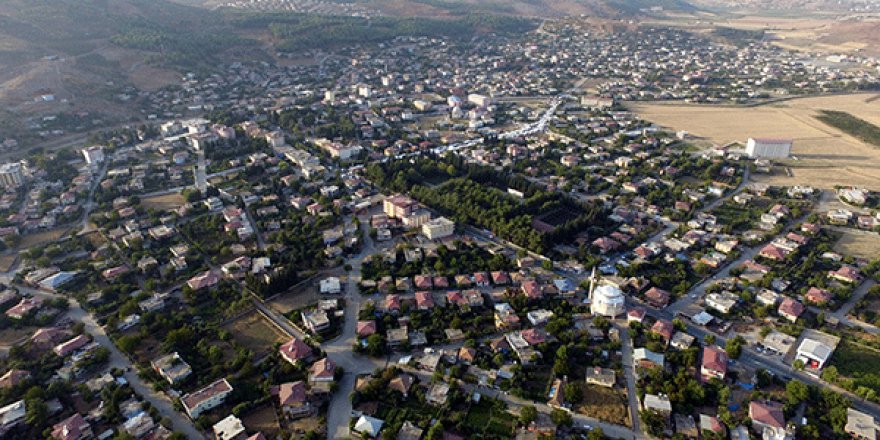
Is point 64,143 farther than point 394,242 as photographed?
Yes

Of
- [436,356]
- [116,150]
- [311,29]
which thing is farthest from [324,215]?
[311,29]

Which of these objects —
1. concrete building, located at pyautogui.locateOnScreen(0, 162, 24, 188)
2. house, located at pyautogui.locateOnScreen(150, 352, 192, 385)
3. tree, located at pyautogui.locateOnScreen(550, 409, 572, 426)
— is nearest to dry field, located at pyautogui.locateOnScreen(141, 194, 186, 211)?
concrete building, located at pyautogui.locateOnScreen(0, 162, 24, 188)

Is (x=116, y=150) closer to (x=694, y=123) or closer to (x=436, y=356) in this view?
(x=436, y=356)

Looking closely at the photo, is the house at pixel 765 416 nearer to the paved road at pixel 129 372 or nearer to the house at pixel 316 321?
the house at pixel 316 321

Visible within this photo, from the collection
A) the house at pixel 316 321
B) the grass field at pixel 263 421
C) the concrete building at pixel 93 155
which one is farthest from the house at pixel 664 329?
the concrete building at pixel 93 155

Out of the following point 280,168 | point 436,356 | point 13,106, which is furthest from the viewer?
point 13,106

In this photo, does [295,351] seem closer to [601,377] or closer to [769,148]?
[601,377]
